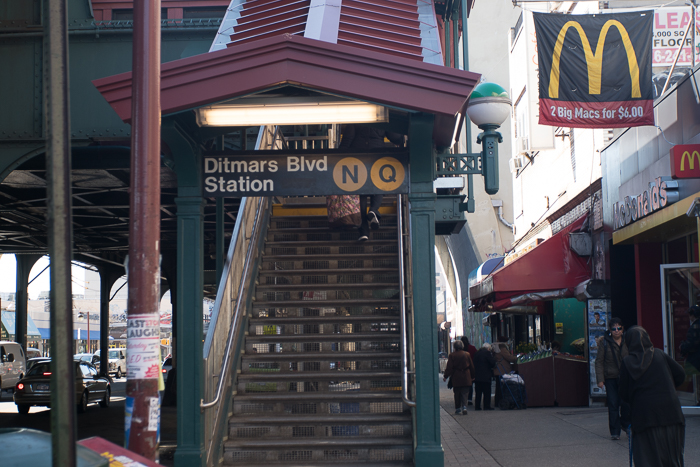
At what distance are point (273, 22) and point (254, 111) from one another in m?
2.57

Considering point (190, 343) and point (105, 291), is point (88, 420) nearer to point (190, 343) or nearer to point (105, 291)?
point (190, 343)

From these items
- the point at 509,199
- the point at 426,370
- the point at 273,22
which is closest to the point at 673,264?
the point at 426,370

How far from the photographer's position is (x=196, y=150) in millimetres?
8125

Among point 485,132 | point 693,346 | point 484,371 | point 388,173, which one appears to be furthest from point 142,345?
point 484,371

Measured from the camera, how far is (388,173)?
805cm

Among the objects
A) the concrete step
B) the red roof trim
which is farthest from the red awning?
the red roof trim

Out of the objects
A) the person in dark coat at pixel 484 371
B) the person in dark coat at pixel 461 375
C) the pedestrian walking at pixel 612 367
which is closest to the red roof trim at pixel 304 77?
the pedestrian walking at pixel 612 367

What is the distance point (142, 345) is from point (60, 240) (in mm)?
1278

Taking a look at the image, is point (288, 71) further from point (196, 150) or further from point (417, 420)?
point (417, 420)

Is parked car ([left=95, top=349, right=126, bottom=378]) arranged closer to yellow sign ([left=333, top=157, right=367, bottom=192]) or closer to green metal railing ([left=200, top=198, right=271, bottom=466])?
green metal railing ([left=200, top=198, right=271, bottom=466])

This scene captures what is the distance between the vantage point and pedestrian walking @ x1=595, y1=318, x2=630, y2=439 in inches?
405

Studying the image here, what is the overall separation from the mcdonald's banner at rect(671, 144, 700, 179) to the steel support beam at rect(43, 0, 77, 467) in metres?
8.63

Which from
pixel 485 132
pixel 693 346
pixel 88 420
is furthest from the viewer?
pixel 88 420

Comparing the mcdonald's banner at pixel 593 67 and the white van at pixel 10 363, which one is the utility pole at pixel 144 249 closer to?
the mcdonald's banner at pixel 593 67
